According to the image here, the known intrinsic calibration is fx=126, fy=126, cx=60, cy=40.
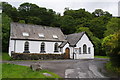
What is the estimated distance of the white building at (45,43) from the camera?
23688 mm

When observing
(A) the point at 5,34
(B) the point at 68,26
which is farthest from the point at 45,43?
(B) the point at 68,26

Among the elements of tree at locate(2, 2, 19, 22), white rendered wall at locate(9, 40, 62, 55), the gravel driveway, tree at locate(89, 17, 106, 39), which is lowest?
the gravel driveway

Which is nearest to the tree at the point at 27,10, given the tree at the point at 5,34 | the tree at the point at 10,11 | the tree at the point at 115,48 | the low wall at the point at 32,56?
the tree at the point at 10,11

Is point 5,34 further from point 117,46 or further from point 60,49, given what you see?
point 117,46

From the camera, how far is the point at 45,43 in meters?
26.0

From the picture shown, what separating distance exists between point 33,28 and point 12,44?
21.1ft

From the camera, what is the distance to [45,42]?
26016 millimetres

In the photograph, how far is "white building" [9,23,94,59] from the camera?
23.7 metres

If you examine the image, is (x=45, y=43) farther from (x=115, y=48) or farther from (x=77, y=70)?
(x=115, y=48)

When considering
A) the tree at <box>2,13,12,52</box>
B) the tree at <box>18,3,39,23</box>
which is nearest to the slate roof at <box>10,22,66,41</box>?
the tree at <box>2,13,12,52</box>

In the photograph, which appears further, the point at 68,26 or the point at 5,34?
the point at 68,26

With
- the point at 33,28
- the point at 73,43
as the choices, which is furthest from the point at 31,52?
the point at 73,43

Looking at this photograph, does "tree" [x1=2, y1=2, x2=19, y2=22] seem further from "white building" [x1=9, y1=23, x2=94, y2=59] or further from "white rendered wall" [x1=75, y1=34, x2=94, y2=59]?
"white rendered wall" [x1=75, y1=34, x2=94, y2=59]

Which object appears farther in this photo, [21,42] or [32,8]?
[32,8]
